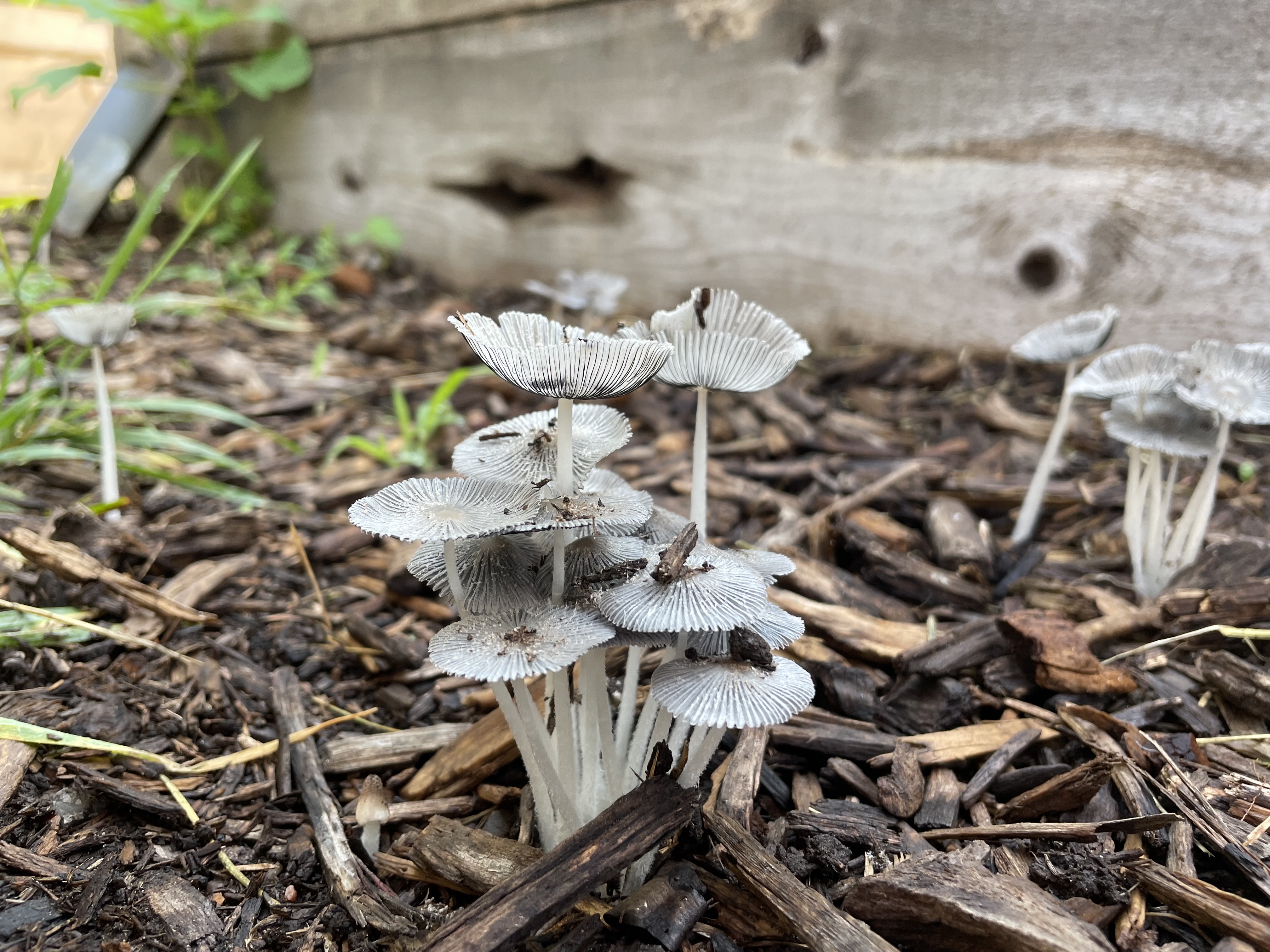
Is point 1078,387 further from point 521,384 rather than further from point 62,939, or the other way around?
point 62,939

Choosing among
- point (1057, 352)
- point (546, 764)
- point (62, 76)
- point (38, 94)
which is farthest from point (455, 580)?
point (38, 94)

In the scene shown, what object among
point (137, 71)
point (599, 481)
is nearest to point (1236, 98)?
point (599, 481)

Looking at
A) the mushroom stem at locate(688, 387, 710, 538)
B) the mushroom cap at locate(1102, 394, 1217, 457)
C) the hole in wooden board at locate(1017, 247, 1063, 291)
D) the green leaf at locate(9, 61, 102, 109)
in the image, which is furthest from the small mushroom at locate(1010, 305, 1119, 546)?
the green leaf at locate(9, 61, 102, 109)

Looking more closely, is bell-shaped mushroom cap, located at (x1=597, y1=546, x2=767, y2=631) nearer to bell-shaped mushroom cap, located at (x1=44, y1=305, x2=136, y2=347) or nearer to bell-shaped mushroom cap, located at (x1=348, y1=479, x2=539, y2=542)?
bell-shaped mushroom cap, located at (x1=348, y1=479, x2=539, y2=542)

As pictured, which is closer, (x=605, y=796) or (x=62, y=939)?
(x=62, y=939)

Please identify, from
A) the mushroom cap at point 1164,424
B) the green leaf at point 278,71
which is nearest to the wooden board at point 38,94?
the green leaf at point 278,71

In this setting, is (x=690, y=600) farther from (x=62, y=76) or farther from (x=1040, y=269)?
(x=62, y=76)

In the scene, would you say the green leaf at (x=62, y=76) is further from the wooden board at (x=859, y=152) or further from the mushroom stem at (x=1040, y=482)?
the mushroom stem at (x=1040, y=482)
